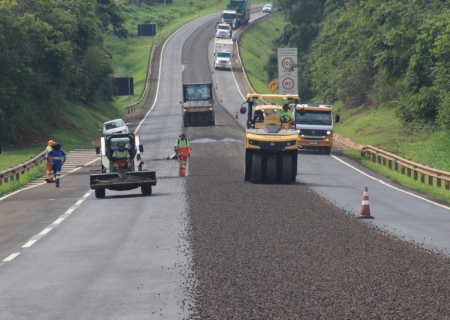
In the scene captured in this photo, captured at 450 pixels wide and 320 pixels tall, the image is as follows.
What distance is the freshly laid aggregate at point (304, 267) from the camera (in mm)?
9688

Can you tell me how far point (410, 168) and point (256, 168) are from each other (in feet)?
30.6

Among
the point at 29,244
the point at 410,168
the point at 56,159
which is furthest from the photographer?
the point at 410,168

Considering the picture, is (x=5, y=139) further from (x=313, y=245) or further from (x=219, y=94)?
(x=219, y=94)

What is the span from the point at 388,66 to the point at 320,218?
3106 centimetres

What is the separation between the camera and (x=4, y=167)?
125 feet

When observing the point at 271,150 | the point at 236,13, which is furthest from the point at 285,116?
the point at 236,13

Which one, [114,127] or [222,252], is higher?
[222,252]

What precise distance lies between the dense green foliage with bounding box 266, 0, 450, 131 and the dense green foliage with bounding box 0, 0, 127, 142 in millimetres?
18798

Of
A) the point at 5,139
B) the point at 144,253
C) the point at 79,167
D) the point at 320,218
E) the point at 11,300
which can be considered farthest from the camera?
the point at 5,139

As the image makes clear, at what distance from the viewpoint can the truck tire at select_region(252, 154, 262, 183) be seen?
26281 mm

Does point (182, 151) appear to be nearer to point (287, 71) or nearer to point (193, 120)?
point (287, 71)

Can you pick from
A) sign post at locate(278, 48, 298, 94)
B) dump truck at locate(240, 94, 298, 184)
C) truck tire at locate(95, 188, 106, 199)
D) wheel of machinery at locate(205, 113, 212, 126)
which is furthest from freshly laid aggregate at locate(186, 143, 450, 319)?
wheel of machinery at locate(205, 113, 212, 126)

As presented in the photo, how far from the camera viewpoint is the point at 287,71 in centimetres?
5434

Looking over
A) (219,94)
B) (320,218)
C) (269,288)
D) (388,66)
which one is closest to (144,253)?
(269,288)
